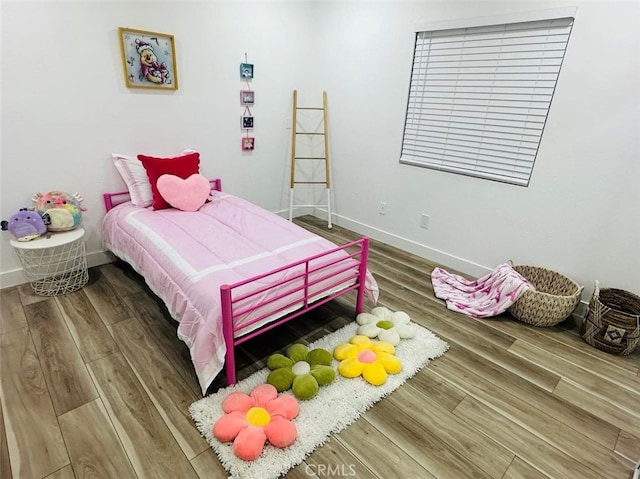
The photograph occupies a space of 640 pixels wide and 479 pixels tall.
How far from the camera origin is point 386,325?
2.35 m

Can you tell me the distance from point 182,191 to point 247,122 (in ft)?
3.77

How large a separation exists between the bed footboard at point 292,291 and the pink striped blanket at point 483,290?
81cm

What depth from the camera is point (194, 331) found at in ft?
5.97

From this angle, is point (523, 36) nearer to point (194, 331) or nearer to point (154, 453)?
point (194, 331)

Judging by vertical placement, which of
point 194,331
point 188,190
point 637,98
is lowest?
point 194,331

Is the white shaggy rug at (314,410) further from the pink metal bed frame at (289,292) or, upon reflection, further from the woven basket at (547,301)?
the woven basket at (547,301)

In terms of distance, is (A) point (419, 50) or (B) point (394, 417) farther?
(A) point (419, 50)

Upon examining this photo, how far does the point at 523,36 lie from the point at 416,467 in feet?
9.26

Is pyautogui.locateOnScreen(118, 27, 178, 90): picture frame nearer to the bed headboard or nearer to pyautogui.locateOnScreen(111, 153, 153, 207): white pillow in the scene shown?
pyautogui.locateOnScreen(111, 153, 153, 207): white pillow

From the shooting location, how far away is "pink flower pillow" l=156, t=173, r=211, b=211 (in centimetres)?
281

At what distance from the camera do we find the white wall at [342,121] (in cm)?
229

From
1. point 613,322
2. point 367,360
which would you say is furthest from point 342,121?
point 613,322

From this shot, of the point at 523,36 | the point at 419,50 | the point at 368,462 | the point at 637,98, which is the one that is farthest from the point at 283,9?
the point at 368,462
